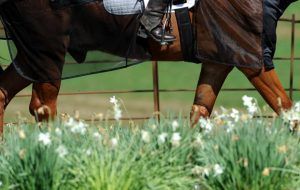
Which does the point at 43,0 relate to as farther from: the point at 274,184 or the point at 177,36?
the point at 274,184

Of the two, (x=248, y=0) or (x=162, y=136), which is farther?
(x=248, y=0)

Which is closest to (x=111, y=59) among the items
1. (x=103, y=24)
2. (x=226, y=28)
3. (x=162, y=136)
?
(x=103, y=24)

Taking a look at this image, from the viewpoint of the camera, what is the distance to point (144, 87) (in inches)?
648

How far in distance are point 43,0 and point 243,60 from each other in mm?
1428

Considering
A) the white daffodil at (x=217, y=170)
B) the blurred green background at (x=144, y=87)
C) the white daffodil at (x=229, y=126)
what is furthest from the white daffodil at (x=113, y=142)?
the blurred green background at (x=144, y=87)

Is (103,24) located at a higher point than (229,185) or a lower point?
higher

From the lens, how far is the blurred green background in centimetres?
1353

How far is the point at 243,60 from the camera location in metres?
7.12

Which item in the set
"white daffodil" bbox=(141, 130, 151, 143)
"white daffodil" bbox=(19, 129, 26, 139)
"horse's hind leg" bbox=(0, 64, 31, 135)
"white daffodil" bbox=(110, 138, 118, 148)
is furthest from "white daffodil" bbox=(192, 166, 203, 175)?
"horse's hind leg" bbox=(0, 64, 31, 135)

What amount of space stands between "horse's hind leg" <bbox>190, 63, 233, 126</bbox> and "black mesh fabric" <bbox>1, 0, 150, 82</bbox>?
448 mm

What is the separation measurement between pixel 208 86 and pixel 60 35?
1111 millimetres

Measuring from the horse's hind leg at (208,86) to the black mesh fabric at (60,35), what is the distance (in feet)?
1.47

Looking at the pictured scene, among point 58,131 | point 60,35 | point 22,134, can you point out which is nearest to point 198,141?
point 58,131

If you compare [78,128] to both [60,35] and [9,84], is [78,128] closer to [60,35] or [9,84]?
[60,35]
